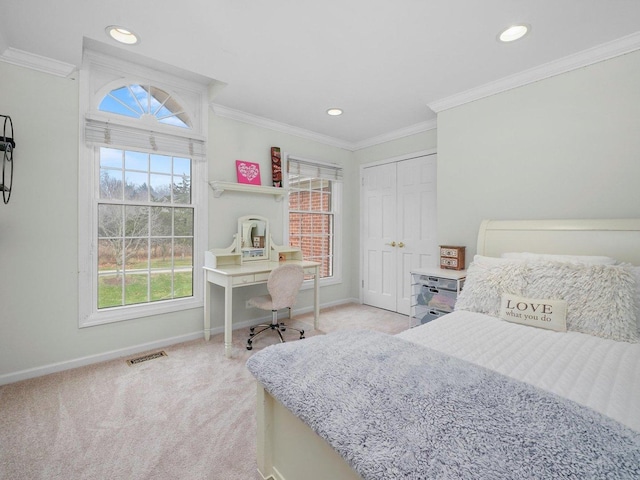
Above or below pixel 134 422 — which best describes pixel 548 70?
above

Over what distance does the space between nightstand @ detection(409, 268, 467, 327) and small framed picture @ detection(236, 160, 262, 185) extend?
2.10m

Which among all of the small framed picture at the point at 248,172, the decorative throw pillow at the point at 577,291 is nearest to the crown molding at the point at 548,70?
the decorative throw pillow at the point at 577,291

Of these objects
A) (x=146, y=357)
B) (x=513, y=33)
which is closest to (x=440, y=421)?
(x=513, y=33)

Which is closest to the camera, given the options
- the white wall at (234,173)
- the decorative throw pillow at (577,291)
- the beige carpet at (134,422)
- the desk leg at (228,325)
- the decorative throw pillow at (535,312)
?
the beige carpet at (134,422)

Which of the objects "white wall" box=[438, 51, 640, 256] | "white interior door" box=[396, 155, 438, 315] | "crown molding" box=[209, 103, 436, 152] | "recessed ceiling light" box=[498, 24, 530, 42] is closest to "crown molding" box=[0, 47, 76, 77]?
"crown molding" box=[209, 103, 436, 152]

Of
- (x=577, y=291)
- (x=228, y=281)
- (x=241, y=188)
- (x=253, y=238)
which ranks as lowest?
(x=228, y=281)

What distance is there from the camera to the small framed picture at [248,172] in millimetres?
3529

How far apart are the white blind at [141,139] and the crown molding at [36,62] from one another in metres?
0.39

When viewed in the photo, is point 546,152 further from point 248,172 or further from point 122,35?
point 122,35

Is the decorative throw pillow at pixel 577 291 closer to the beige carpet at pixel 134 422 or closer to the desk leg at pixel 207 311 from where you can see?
the beige carpet at pixel 134 422

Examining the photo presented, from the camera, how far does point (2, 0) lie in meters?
1.78

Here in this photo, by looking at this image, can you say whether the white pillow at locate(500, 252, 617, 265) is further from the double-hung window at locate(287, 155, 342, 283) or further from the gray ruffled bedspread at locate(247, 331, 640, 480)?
the double-hung window at locate(287, 155, 342, 283)

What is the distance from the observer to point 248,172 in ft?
11.8

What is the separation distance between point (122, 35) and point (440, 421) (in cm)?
293
